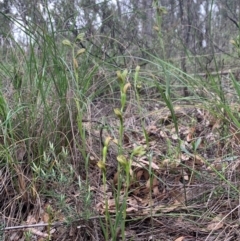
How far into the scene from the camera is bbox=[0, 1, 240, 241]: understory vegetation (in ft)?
5.29

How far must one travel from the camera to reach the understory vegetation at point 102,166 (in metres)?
1.61

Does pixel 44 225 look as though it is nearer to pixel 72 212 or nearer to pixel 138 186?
pixel 72 212

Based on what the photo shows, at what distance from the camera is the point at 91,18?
387cm

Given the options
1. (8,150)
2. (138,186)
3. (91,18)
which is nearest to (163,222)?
(138,186)

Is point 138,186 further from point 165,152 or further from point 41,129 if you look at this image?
point 41,129

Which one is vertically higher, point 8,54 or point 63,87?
point 8,54

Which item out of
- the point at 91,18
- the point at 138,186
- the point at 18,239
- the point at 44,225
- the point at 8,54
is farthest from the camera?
the point at 91,18

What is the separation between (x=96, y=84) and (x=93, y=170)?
2.10 ft

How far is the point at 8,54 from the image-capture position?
2.76m

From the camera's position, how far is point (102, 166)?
52.8 inches

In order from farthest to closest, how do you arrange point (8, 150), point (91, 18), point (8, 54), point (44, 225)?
point (91, 18)
point (8, 54)
point (8, 150)
point (44, 225)

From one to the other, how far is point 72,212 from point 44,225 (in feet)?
0.41

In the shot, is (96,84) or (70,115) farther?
(96,84)

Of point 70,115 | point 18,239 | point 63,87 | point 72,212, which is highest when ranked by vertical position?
point 63,87
